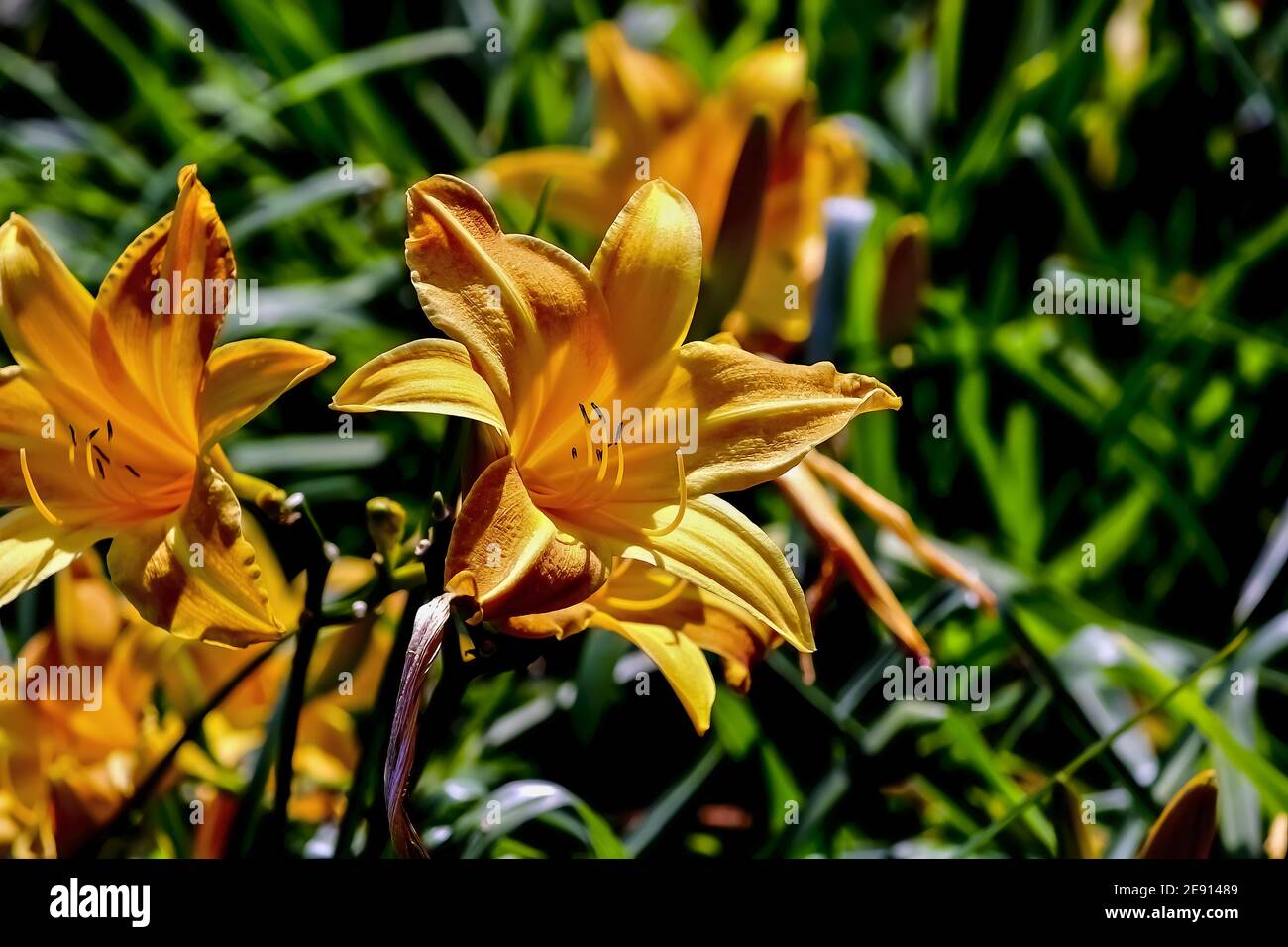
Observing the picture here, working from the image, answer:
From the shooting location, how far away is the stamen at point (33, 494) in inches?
32.5

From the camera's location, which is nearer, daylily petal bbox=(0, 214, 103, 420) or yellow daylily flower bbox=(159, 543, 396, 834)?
daylily petal bbox=(0, 214, 103, 420)

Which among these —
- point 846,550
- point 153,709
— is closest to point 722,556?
point 846,550

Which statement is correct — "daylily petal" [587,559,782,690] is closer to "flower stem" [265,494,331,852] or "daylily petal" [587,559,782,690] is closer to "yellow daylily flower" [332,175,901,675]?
"yellow daylily flower" [332,175,901,675]

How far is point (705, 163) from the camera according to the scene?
169 cm

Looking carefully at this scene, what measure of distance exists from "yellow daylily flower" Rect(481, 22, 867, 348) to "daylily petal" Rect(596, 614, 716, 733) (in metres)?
0.81

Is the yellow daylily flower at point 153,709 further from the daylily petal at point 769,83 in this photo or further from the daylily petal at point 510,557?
the daylily petal at point 769,83

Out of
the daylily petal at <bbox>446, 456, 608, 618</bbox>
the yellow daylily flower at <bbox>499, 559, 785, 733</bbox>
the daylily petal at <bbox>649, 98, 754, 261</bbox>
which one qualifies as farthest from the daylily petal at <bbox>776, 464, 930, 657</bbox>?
the daylily petal at <bbox>649, 98, 754, 261</bbox>

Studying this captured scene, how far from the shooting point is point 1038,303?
1.75 metres

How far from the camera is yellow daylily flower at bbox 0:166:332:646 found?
0.80m

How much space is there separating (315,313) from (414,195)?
3.24 ft

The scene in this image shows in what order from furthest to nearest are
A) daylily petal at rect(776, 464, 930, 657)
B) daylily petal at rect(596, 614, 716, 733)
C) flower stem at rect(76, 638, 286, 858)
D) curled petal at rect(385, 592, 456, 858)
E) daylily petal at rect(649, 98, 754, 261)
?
daylily petal at rect(649, 98, 754, 261) < daylily petal at rect(776, 464, 930, 657) < flower stem at rect(76, 638, 286, 858) < daylily petal at rect(596, 614, 716, 733) < curled petal at rect(385, 592, 456, 858)

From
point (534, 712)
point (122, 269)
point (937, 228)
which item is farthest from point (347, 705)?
point (937, 228)

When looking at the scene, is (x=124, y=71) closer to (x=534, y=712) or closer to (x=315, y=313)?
(x=315, y=313)

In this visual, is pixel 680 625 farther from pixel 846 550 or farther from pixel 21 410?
pixel 21 410
